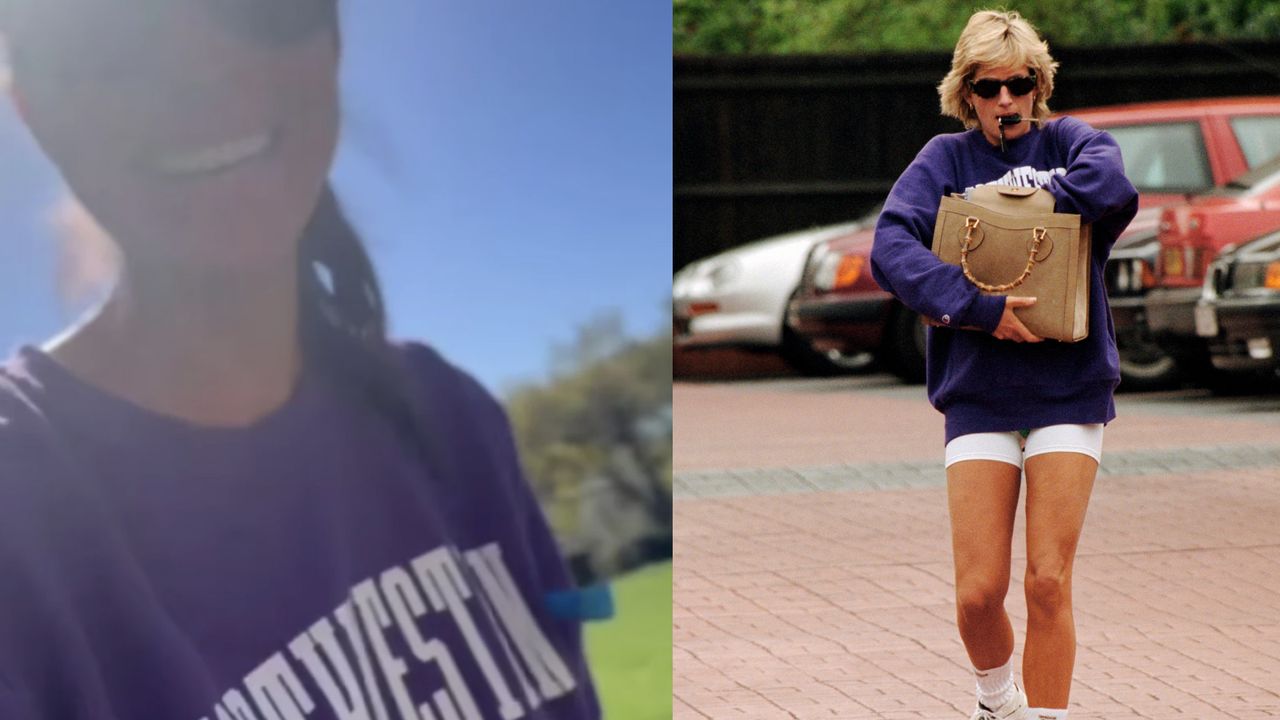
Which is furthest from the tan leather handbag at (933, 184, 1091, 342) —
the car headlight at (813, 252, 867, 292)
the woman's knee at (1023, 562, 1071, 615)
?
the car headlight at (813, 252, 867, 292)

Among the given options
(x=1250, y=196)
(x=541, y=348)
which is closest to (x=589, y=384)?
(x=541, y=348)

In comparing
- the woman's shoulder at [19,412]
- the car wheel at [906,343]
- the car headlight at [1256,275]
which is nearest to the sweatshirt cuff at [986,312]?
the woman's shoulder at [19,412]

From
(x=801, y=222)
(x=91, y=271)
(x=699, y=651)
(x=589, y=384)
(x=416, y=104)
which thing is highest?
(x=416, y=104)

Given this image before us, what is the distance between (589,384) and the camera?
1654 mm

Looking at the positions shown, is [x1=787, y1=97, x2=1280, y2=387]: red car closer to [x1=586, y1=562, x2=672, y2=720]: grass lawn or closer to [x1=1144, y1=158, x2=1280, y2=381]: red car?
[x1=1144, y1=158, x2=1280, y2=381]: red car

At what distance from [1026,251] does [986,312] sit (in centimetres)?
14

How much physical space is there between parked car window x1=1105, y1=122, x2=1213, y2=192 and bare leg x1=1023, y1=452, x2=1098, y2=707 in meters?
10.1

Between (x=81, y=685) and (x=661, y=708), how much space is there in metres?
0.54

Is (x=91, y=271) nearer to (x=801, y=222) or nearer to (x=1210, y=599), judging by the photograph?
(x=1210, y=599)

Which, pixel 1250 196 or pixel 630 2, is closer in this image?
pixel 630 2

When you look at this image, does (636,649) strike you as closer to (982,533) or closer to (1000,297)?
(1000,297)

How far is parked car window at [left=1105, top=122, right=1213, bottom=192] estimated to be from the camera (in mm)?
Result: 13555

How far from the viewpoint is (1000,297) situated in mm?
3656

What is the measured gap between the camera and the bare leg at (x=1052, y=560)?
146 inches
